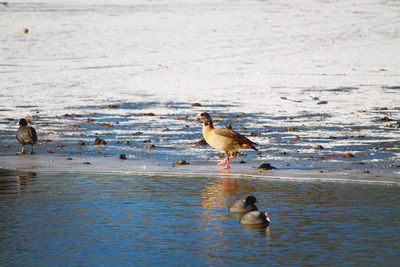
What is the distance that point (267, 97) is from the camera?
24.5 metres

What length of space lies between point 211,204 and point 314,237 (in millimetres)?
2388

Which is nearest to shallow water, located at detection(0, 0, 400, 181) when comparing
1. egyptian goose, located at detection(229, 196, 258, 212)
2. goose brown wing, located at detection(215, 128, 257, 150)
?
goose brown wing, located at detection(215, 128, 257, 150)

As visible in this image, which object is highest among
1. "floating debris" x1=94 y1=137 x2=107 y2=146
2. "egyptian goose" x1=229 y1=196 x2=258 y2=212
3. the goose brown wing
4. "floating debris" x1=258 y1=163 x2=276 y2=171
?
the goose brown wing

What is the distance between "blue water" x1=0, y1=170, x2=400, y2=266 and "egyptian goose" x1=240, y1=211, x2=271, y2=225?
0.43 feet

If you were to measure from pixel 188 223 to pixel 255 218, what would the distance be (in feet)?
3.30

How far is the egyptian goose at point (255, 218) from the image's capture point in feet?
30.6

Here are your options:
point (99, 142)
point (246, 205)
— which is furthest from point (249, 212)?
point (99, 142)

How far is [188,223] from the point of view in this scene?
31.3ft

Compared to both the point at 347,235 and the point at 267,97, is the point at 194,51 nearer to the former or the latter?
the point at 267,97

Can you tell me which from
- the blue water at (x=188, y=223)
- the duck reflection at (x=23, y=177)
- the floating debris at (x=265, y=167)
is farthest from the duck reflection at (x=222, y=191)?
the duck reflection at (x=23, y=177)

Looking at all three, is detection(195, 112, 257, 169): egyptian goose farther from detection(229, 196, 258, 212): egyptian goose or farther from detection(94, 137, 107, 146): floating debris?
detection(229, 196, 258, 212): egyptian goose

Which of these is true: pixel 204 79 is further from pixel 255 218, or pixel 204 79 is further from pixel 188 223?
pixel 255 218

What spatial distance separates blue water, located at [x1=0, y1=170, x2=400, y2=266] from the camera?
8016mm

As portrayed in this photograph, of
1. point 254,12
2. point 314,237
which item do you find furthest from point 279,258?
point 254,12
